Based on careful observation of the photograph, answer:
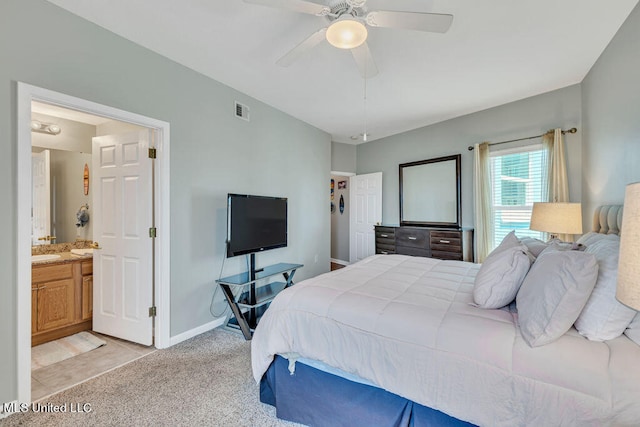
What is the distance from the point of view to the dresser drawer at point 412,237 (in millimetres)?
4324

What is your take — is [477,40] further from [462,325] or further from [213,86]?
[213,86]

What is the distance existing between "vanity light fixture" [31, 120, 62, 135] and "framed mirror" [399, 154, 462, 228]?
Answer: 4.92m

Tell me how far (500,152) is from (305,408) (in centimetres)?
395

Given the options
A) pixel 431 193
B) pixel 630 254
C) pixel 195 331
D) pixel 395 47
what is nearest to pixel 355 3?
pixel 395 47

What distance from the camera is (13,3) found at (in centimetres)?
174

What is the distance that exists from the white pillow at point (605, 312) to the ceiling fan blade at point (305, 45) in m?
1.91

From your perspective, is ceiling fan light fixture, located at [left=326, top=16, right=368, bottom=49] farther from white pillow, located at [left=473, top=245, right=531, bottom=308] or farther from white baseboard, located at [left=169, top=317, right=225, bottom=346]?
white baseboard, located at [left=169, top=317, right=225, bottom=346]

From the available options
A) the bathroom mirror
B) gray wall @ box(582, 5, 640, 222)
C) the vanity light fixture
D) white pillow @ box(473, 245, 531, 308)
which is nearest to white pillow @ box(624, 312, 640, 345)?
white pillow @ box(473, 245, 531, 308)

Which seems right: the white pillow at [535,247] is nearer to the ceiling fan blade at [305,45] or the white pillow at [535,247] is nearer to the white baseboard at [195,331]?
the ceiling fan blade at [305,45]

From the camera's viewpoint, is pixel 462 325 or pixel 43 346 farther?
pixel 43 346

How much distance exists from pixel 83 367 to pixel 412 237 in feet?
13.7

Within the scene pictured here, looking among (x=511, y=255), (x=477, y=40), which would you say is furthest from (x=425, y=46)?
(x=511, y=255)

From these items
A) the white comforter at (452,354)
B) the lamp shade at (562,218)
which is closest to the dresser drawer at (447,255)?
the lamp shade at (562,218)

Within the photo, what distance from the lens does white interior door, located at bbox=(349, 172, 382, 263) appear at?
5441 millimetres
